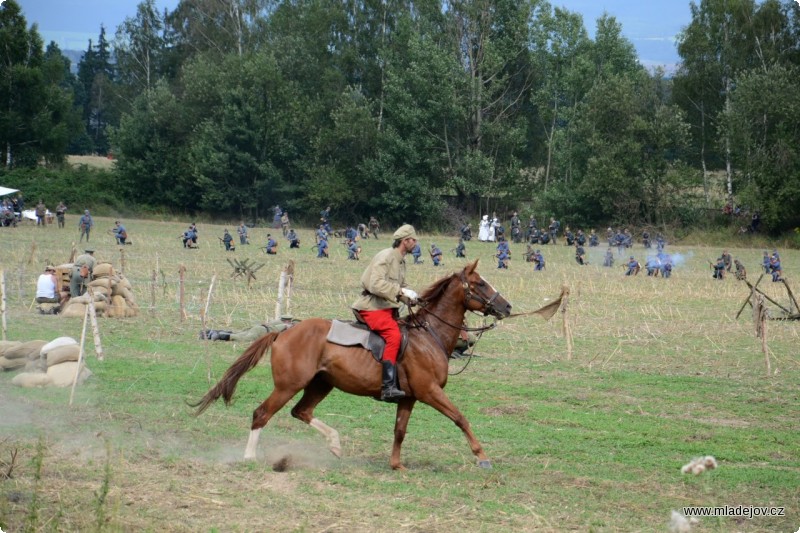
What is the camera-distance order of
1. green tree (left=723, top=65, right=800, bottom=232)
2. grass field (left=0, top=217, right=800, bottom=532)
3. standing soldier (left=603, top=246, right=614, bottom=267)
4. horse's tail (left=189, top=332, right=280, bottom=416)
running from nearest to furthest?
grass field (left=0, top=217, right=800, bottom=532) < horse's tail (left=189, top=332, right=280, bottom=416) < standing soldier (left=603, top=246, right=614, bottom=267) < green tree (left=723, top=65, right=800, bottom=232)

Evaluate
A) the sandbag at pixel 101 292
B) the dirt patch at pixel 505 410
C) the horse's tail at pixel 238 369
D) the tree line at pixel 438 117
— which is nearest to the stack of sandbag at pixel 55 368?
the horse's tail at pixel 238 369

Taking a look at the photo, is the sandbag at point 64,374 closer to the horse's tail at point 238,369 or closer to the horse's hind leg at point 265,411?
the horse's tail at point 238,369

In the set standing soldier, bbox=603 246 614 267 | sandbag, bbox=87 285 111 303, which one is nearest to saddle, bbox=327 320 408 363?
sandbag, bbox=87 285 111 303

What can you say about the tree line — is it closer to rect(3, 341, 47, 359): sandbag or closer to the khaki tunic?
rect(3, 341, 47, 359): sandbag

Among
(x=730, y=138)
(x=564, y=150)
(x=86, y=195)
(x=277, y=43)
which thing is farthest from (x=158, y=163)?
(x=730, y=138)

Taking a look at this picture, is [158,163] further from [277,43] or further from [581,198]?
[581,198]

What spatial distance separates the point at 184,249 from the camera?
43.4 metres

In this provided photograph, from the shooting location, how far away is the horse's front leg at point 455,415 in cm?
1023

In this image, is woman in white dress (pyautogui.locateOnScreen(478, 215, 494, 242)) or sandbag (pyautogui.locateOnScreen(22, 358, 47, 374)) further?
woman in white dress (pyautogui.locateOnScreen(478, 215, 494, 242))

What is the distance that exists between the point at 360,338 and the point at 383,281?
637 millimetres

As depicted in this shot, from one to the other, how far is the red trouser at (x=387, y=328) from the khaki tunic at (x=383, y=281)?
0.25 feet

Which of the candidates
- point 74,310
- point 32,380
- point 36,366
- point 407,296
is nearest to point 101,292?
point 74,310

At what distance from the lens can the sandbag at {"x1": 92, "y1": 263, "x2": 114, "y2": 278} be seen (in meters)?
22.4

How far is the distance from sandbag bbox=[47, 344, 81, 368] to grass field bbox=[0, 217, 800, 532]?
0.56 meters
